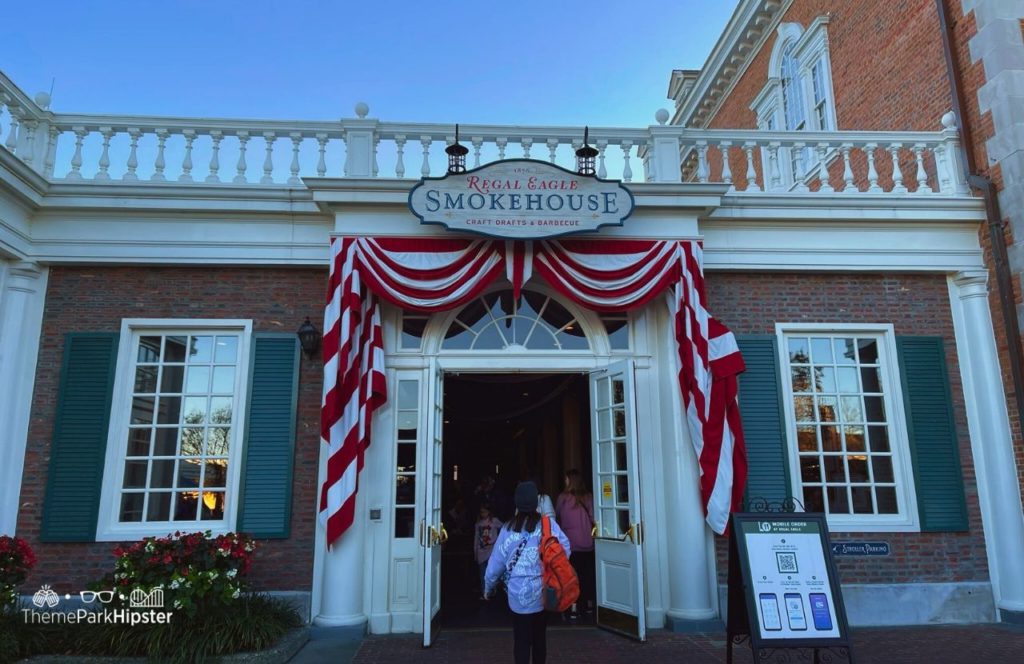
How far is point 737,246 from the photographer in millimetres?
8297

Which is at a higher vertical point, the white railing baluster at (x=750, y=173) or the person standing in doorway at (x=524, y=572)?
the white railing baluster at (x=750, y=173)

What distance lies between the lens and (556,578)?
4.80 metres

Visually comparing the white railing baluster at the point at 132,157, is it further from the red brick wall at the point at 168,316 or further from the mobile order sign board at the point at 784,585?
the mobile order sign board at the point at 784,585

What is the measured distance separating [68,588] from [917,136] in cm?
1075

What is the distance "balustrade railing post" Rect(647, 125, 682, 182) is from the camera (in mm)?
8297

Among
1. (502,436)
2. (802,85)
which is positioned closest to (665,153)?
(802,85)

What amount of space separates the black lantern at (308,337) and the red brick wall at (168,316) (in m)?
0.21

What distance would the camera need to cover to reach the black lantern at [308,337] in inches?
298

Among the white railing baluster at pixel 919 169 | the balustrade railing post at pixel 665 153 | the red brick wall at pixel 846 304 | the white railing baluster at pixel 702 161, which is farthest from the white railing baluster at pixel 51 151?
the white railing baluster at pixel 919 169

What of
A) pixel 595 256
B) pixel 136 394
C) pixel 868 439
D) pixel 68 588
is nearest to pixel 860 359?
pixel 868 439

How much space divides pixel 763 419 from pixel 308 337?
200 inches

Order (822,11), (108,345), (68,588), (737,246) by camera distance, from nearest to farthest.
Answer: (68,588) < (108,345) < (737,246) < (822,11)

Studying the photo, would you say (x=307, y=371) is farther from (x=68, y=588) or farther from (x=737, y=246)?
(x=737, y=246)

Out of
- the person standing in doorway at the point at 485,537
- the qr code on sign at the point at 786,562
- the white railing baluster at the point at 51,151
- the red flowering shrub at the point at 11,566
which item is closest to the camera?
the qr code on sign at the point at 786,562
